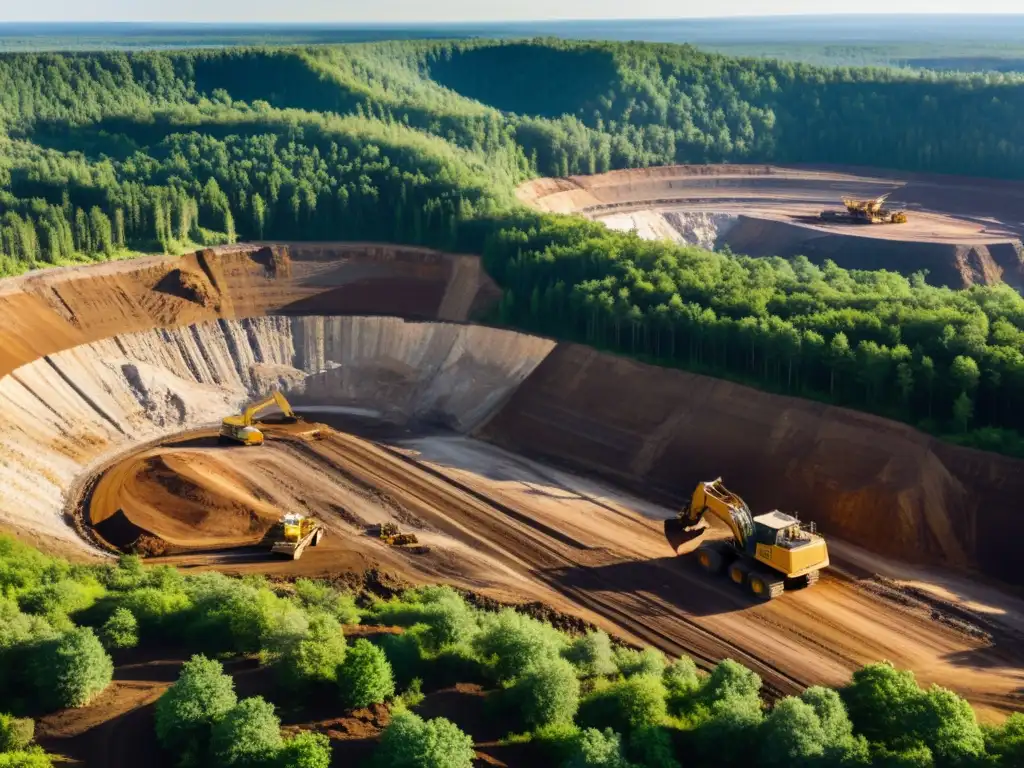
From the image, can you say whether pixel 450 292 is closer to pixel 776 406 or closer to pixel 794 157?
pixel 776 406

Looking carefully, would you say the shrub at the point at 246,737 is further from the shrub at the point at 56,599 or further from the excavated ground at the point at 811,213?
the excavated ground at the point at 811,213

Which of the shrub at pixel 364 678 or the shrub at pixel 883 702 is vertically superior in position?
the shrub at pixel 364 678

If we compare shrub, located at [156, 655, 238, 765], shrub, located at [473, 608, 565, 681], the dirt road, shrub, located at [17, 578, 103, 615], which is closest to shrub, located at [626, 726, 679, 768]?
shrub, located at [473, 608, 565, 681]

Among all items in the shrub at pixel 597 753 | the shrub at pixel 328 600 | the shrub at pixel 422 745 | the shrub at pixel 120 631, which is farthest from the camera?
the shrub at pixel 328 600

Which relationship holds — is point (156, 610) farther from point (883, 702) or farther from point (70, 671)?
point (883, 702)

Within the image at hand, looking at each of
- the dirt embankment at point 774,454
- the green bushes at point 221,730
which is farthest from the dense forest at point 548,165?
the green bushes at point 221,730

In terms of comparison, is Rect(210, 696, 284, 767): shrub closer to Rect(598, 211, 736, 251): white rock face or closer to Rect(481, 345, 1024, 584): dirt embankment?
Rect(481, 345, 1024, 584): dirt embankment
